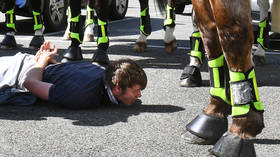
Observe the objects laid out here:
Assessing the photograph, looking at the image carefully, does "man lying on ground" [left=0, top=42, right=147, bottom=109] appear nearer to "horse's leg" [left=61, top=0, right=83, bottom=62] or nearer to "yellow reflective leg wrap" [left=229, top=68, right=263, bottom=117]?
"yellow reflective leg wrap" [left=229, top=68, right=263, bottom=117]

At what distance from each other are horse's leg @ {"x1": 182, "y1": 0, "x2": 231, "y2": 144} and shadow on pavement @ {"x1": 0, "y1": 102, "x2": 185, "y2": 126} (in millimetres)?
685

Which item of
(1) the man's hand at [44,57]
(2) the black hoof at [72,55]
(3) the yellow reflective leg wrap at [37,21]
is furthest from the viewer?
(3) the yellow reflective leg wrap at [37,21]

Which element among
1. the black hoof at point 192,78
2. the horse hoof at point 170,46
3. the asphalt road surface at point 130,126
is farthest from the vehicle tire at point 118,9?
the black hoof at point 192,78

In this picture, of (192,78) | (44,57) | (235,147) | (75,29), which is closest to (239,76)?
(235,147)

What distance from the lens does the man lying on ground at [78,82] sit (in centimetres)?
349

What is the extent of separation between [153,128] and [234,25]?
3.43ft

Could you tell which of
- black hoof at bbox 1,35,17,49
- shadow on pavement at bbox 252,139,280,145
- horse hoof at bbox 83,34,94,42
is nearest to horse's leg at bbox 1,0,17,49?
black hoof at bbox 1,35,17,49

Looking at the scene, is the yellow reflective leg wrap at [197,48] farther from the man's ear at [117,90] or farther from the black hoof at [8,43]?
the black hoof at [8,43]

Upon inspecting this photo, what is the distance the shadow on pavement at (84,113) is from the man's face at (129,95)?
0.26 ft

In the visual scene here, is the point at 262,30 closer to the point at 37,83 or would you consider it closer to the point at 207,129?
the point at 37,83

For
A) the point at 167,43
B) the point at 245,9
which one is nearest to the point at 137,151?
the point at 245,9

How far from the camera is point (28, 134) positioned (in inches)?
117

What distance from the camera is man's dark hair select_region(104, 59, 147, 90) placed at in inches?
136

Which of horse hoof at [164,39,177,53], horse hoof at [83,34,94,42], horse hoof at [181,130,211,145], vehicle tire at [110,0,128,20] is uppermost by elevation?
horse hoof at [181,130,211,145]
